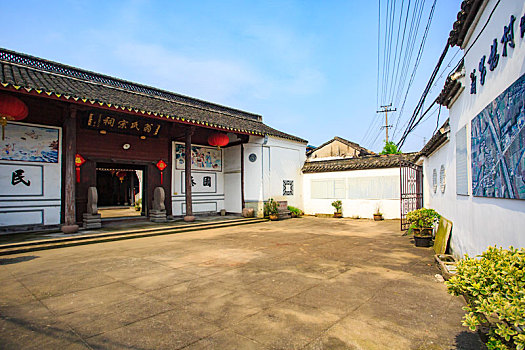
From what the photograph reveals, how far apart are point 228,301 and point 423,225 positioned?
4.82m

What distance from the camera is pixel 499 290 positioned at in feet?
5.77

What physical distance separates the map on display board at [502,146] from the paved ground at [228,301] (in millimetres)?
1240

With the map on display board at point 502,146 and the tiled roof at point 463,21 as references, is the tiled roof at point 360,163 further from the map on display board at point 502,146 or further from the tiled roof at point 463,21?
the map on display board at point 502,146

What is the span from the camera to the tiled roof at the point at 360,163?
37.6 feet

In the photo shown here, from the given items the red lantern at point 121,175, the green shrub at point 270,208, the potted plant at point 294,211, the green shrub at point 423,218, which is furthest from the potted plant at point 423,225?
the red lantern at point 121,175

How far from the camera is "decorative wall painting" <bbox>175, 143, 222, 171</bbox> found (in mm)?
11047

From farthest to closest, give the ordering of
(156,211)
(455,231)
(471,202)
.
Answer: (156,211) → (455,231) → (471,202)

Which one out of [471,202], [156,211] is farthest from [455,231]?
[156,211]

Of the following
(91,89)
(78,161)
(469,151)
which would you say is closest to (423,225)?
(469,151)

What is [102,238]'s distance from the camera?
691cm

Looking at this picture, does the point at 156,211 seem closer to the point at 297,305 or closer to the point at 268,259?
the point at 268,259

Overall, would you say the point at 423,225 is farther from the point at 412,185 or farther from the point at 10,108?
the point at 10,108

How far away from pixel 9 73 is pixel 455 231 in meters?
9.45

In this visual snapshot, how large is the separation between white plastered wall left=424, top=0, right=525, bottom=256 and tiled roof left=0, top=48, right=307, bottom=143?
6.87 meters
